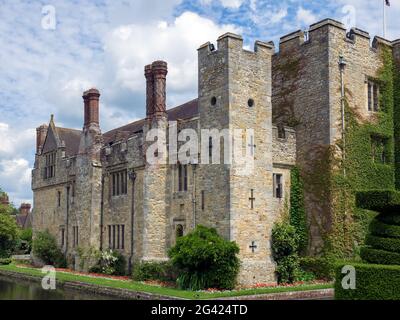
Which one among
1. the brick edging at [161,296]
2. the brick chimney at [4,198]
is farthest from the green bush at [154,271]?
the brick chimney at [4,198]

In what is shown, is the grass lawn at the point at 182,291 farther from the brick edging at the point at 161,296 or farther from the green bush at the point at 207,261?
the green bush at the point at 207,261

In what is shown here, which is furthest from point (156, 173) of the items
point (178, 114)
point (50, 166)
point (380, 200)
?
point (50, 166)

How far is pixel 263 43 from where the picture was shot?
2319 cm

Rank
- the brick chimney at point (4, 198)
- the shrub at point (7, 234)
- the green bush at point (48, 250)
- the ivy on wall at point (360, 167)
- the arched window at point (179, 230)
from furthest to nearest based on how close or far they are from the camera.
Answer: the brick chimney at point (4, 198), the shrub at point (7, 234), the green bush at point (48, 250), the arched window at point (179, 230), the ivy on wall at point (360, 167)

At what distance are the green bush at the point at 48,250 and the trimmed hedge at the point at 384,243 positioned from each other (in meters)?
22.1

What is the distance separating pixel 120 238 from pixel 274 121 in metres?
10.0

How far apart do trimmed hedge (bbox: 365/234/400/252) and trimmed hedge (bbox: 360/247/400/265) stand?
142 mm

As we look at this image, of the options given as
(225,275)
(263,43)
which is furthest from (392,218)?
(263,43)

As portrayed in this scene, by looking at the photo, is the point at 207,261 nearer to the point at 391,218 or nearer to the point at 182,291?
the point at 182,291

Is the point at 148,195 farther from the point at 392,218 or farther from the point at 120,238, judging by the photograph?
the point at 392,218

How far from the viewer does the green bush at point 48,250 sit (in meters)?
33.5

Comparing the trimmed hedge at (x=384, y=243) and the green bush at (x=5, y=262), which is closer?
the trimmed hedge at (x=384, y=243)

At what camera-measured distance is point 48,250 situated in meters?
33.9
